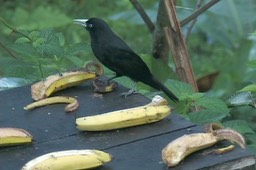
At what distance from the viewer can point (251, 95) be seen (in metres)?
3.75

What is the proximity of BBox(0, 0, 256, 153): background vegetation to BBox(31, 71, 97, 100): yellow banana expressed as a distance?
0.34 m

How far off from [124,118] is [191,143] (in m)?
0.31

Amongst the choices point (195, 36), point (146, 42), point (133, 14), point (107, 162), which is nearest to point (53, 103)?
point (107, 162)

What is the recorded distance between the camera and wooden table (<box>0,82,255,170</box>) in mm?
2430

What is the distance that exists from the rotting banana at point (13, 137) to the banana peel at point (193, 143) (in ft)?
1.47

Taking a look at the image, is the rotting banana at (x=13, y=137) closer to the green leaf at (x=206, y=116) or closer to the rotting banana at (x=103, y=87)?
the rotting banana at (x=103, y=87)

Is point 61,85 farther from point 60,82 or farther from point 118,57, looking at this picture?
point 118,57

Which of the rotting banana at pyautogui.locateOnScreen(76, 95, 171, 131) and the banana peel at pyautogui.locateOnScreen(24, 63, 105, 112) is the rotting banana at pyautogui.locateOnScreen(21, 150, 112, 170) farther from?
A: the banana peel at pyautogui.locateOnScreen(24, 63, 105, 112)

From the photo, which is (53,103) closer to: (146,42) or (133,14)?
(133,14)

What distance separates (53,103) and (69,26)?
4.31 m

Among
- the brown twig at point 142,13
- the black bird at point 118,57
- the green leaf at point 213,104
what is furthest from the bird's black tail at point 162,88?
the brown twig at point 142,13

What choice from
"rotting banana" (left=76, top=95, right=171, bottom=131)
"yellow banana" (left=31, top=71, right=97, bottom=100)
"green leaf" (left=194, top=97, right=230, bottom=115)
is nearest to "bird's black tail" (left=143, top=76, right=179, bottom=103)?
"green leaf" (left=194, top=97, right=230, bottom=115)

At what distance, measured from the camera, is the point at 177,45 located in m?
3.90

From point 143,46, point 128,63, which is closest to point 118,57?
point 128,63
